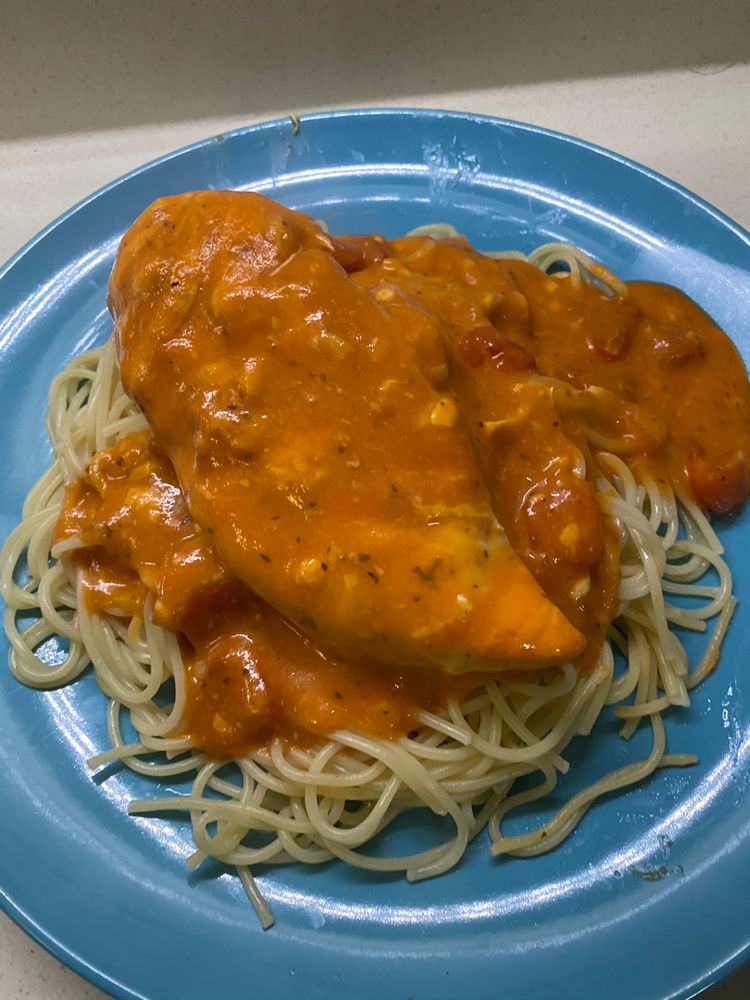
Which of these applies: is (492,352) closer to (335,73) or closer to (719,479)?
(719,479)

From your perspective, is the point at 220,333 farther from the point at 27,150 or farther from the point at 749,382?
the point at 27,150

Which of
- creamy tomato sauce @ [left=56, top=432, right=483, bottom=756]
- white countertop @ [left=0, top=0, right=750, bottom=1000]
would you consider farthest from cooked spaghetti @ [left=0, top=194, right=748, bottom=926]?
white countertop @ [left=0, top=0, right=750, bottom=1000]

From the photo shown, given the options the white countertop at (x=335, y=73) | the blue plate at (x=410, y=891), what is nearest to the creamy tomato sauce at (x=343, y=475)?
the blue plate at (x=410, y=891)

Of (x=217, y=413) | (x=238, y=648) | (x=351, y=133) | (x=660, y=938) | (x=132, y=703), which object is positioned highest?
(x=351, y=133)

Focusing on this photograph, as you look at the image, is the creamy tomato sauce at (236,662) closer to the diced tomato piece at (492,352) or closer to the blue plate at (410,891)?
the blue plate at (410,891)

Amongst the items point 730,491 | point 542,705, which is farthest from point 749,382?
point 542,705

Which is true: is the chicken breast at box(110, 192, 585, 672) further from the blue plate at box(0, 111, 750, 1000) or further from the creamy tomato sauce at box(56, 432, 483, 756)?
the blue plate at box(0, 111, 750, 1000)
